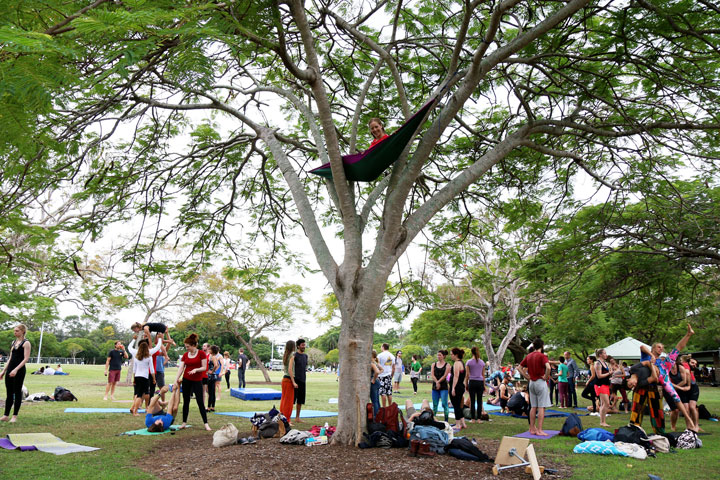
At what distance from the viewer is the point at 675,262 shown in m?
10.5

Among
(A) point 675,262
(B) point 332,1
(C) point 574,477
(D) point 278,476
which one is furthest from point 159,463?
(A) point 675,262

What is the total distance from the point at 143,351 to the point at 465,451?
6670 mm

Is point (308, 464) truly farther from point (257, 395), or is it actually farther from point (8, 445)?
point (257, 395)

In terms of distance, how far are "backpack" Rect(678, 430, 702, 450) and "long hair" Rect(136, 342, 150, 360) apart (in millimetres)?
9601

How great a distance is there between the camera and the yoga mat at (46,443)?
20.5ft

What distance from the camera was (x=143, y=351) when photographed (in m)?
9.46

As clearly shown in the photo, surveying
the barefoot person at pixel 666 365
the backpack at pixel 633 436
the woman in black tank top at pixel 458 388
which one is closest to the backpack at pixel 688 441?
the backpack at pixel 633 436

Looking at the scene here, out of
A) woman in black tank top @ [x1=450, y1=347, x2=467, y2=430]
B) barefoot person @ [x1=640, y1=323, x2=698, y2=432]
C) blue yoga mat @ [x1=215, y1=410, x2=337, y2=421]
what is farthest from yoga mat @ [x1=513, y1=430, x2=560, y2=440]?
blue yoga mat @ [x1=215, y1=410, x2=337, y2=421]

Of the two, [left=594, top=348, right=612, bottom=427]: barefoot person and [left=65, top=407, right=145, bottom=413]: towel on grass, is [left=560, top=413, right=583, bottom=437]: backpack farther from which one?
[left=65, top=407, right=145, bottom=413]: towel on grass

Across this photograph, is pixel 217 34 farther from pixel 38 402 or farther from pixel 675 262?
pixel 38 402

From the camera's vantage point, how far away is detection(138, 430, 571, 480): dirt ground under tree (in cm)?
499

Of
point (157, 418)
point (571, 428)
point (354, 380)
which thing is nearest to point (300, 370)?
point (157, 418)

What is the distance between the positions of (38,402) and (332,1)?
39.3ft

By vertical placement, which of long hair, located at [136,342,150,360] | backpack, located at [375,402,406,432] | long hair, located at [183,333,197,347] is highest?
long hair, located at [183,333,197,347]
